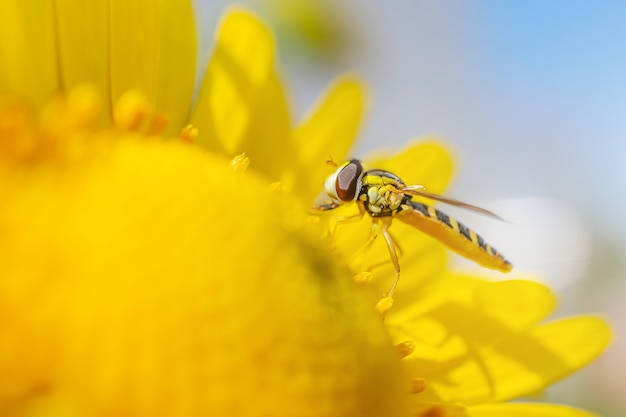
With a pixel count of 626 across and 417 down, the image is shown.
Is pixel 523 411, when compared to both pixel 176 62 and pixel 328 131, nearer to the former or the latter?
pixel 328 131

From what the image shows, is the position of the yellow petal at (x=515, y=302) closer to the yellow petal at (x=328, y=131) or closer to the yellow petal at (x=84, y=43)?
the yellow petal at (x=328, y=131)

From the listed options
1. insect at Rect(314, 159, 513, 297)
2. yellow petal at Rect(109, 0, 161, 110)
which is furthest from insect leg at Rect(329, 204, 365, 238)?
yellow petal at Rect(109, 0, 161, 110)

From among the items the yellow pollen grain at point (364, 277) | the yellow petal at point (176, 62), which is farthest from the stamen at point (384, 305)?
the yellow petal at point (176, 62)

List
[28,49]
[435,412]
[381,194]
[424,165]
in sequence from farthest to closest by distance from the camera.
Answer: [424,165]
[381,194]
[435,412]
[28,49]

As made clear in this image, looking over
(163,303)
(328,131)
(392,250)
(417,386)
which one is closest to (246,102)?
(328,131)

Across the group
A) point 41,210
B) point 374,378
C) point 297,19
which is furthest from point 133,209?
point 297,19

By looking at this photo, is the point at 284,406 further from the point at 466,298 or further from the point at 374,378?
the point at 466,298

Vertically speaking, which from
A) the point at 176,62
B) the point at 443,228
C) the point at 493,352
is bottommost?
the point at 493,352
